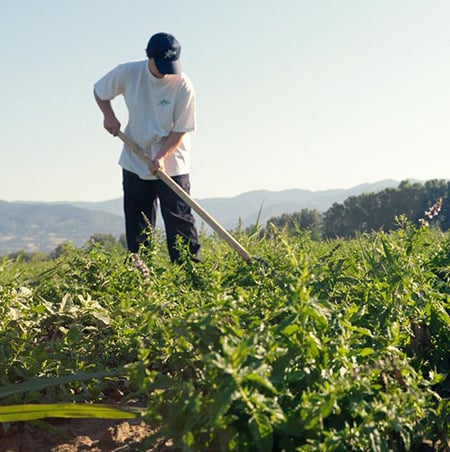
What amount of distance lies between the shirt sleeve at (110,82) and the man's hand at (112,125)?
25cm

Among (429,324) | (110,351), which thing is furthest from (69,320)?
(429,324)

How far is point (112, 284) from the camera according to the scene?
3863 millimetres

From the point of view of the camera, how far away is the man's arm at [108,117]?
5.60m

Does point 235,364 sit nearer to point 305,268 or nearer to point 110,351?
point 305,268

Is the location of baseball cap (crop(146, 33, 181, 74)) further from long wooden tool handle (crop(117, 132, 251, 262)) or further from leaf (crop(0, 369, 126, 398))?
leaf (crop(0, 369, 126, 398))

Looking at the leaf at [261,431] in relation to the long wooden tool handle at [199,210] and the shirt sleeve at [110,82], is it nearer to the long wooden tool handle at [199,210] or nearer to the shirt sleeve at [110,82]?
the long wooden tool handle at [199,210]

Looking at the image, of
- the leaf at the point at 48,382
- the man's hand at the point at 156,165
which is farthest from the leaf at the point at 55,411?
the man's hand at the point at 156,165

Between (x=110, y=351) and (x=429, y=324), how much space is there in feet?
4.96

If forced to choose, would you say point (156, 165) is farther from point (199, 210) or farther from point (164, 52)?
point (164, 52)

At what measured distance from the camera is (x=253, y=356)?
1.78 m

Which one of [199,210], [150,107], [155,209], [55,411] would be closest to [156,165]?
[199,210]

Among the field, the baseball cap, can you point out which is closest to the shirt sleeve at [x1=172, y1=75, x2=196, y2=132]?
the baseball cap

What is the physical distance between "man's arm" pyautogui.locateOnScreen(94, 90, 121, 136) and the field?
195cm

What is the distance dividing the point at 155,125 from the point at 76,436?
11.9 ft
